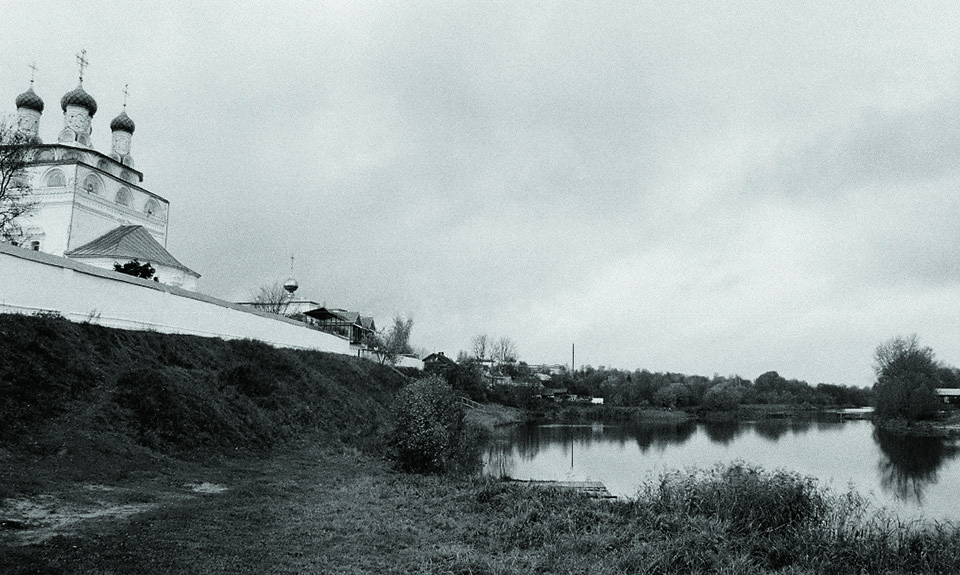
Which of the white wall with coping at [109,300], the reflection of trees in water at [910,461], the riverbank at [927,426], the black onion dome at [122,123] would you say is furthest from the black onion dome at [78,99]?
the riverbank at [927,426]

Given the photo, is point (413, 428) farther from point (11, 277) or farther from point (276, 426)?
point (11, 277)

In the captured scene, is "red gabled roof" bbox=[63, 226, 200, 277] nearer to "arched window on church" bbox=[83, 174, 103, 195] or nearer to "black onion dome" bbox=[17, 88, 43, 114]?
"arched window on church" bbox=[83, 174, 103, 195]

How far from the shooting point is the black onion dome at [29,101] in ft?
116

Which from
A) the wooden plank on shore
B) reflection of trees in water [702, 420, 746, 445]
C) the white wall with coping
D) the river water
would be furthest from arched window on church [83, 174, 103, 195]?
reflection of trees in water [702, 420, 746, 445]

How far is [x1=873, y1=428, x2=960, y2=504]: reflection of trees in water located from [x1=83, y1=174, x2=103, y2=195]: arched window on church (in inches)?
1722

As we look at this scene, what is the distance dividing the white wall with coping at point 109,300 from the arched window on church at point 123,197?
17666mm

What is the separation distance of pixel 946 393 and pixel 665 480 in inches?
3548

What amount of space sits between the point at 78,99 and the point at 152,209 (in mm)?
7949

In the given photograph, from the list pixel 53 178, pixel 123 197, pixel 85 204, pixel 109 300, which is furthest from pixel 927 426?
pixel 53 178

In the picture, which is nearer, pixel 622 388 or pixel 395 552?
pixel 395 552

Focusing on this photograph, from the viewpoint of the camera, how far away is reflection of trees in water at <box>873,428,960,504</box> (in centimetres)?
2532

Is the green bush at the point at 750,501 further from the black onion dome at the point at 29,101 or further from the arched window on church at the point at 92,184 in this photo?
the black onion dome at the point at 29,101

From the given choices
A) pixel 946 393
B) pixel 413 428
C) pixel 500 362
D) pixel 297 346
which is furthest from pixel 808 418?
pixel 413 428

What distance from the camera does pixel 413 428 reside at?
57.4 feet
